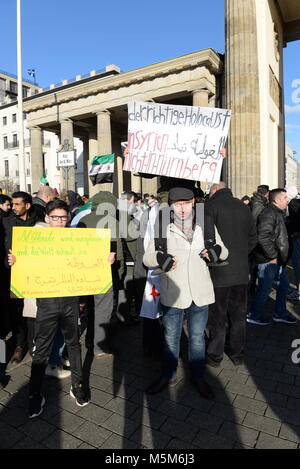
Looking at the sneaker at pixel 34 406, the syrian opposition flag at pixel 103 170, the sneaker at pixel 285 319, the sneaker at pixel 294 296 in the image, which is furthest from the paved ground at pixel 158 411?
the syrian opposition flag at pixel 103 170

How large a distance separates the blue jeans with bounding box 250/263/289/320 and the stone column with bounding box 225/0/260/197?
10229 millimetres

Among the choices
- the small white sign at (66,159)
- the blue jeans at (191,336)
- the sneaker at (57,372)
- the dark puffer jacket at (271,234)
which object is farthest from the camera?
the small white sign at (66,159)

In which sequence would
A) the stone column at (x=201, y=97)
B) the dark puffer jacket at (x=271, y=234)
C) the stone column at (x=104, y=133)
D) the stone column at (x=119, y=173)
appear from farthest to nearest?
the stone column at (x=119, y=173), the stone column at (x=104, y=133), the stone column at (x=201, y=97), the dark puffer jacket at (x=271, y=234)

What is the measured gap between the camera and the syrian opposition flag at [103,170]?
10.4m

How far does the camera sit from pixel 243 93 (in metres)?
14.7

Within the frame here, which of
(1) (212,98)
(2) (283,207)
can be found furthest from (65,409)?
(1) (212,98)

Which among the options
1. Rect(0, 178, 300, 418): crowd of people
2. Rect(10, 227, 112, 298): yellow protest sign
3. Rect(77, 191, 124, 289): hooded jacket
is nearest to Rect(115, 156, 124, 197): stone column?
Rect(0, 178, 300, 418): crowd of people

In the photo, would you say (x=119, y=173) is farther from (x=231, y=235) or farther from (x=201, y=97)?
(x=231, y=235)

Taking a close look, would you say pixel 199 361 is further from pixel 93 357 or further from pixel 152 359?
pixel 93 357

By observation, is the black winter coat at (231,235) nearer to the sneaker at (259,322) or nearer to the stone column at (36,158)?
the sneaker at (259,322)

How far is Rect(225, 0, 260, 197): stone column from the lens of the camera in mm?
14680

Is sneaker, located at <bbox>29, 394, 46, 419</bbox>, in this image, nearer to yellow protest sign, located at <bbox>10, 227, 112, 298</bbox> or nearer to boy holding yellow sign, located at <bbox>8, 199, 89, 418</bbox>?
boy holding yellow sign, located at <bbox>8, 199, 89, 418</bbox>

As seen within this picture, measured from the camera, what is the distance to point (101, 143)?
2683 centimetres

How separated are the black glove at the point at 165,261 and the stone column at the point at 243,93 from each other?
12900 millimetres
